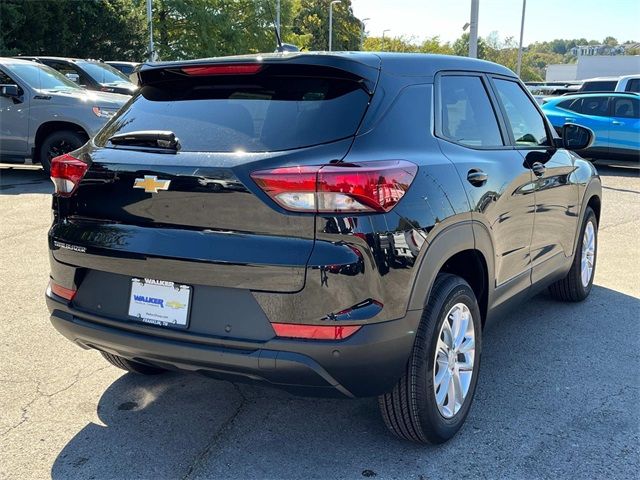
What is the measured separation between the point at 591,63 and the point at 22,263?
6458cm

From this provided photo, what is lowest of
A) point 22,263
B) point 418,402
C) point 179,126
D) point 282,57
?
point 22,263

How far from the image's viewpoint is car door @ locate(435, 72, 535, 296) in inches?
124

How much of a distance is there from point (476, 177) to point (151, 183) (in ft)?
5.08

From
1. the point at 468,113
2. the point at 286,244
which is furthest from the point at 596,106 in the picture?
the point at 286,244

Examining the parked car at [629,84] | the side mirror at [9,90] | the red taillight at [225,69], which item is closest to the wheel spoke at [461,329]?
the red taillight at [225,69]

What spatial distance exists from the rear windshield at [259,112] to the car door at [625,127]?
496 inches

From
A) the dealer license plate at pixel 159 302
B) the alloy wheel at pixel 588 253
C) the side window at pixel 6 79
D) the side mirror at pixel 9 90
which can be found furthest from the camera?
the side window at pixel 6 79

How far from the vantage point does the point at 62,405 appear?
11.0 ft

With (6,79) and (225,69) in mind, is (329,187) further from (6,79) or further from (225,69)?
(6,79)

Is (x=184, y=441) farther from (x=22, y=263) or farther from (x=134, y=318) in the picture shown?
(x=22, y=263)

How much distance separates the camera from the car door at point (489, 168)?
3.15m

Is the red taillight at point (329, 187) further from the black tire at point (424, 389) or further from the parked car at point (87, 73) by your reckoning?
the parked car at point (87, 73)

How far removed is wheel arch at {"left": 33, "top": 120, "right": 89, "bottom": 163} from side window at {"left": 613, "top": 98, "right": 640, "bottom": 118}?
10725 millimetres

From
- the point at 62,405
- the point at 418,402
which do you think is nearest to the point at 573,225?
the point at 418,402
